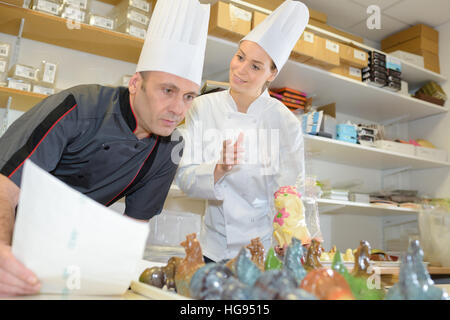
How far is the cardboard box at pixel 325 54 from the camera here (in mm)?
2354

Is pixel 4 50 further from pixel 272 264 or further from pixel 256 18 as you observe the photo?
pixel 272 264

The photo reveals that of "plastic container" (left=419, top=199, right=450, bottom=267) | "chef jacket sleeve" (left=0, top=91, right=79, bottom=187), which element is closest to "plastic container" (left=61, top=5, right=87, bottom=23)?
"chef jacket sleeve" (left=0, top=91, right=79, bottom=187)

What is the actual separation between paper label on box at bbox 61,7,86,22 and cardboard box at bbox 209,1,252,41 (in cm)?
65

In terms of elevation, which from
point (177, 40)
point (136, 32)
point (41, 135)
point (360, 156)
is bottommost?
point (41, 135)

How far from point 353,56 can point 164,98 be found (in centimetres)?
203

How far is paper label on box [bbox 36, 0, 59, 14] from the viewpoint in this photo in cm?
169

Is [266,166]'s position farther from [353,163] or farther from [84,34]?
[353,163]

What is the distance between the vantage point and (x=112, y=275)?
0.46 meters

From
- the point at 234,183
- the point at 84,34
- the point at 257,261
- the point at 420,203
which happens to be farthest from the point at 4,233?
the point at 420,203

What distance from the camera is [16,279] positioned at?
1.53ft

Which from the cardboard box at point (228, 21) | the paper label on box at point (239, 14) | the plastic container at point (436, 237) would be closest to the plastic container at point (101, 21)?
the cardboard box at point (228, 21)

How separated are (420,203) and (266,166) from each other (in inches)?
80.1

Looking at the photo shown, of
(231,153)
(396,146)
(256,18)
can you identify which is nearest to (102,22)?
(256,18)

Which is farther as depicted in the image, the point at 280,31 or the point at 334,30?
the point at 334,30
